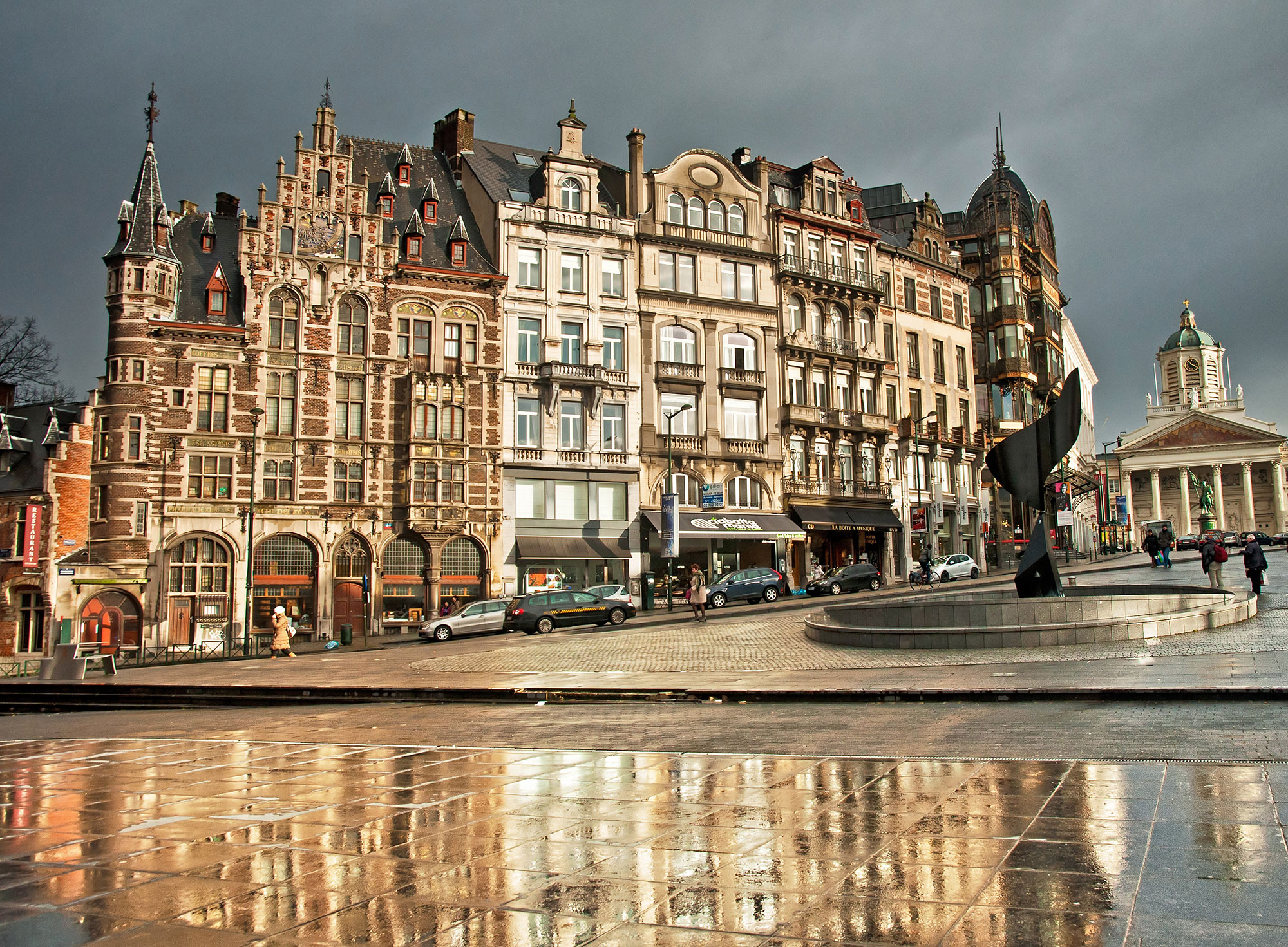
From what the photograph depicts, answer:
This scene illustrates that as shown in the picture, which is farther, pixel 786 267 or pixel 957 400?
pixel 957 400

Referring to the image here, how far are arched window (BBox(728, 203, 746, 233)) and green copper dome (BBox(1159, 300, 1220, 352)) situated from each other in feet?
330

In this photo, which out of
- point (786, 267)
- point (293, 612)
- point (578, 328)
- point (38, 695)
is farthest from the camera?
point (786, 267)

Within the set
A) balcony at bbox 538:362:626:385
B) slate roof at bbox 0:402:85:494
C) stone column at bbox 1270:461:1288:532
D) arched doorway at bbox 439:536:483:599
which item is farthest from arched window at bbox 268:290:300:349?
stone column at bbox 1270:461:1288:532

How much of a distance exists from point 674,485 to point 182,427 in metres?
21.0

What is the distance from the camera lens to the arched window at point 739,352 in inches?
1956

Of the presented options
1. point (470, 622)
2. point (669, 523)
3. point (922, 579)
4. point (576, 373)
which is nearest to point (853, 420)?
point (922, 579)

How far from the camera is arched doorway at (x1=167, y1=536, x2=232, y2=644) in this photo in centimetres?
3816

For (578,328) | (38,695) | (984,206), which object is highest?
(984,206)

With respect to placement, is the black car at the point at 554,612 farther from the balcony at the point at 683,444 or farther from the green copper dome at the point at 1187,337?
the green copper dome at the point at 1187,337

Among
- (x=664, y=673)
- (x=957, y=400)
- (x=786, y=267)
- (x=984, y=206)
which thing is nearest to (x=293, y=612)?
(x=664, y=673)

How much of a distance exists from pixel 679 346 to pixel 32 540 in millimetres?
28476

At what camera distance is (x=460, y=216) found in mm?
46562

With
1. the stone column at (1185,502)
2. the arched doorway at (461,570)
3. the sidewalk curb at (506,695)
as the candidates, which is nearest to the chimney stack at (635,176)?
the arched doorway at (461,570)

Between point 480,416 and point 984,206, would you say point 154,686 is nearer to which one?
point 480,416
